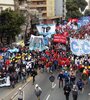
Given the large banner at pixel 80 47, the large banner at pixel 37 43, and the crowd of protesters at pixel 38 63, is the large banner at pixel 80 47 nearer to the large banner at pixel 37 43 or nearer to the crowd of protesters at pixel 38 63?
the crowd of protesters at pixel 38 63

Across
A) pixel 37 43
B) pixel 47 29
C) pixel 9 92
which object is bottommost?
pixel 9 92

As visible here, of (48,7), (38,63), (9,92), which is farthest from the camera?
(48,7)

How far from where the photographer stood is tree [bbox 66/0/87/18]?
10831 centimetres

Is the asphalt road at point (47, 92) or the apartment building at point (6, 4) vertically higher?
the apartment building at point (6, 4)

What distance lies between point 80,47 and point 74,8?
81.7 m

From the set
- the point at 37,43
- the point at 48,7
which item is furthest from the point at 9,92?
the point at 48,7

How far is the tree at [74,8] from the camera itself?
108m

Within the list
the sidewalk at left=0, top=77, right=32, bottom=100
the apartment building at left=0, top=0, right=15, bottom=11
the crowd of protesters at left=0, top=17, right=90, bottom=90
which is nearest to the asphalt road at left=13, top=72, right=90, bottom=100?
the sidewalk at left=0, top=77, right=32, bottom=100

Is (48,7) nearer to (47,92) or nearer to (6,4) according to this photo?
(6,4)

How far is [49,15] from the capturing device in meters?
99.4

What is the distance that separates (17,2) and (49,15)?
113 feet

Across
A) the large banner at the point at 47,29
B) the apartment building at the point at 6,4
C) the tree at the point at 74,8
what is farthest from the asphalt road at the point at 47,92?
the tree at the point at 74,8

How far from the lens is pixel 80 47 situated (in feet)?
103

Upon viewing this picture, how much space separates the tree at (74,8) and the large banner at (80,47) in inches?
2984
